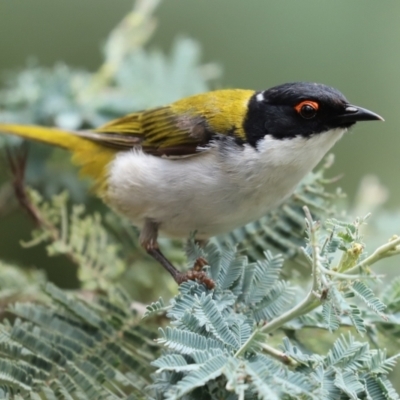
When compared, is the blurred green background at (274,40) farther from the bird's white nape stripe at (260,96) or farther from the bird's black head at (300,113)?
the bird's black head at (300,113)

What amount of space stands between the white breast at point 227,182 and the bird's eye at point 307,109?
0.29 feet

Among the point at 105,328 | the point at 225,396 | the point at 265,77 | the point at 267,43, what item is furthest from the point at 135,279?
the point at 267,43

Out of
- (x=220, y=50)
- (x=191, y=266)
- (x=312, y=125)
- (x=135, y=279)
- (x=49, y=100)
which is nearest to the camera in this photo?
(x=191, y=266)

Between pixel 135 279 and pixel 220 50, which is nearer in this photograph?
pixel 135 279

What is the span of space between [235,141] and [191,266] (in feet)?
2.17

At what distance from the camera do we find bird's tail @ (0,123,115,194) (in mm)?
3084

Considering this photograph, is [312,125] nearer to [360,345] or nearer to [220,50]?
[360,345]

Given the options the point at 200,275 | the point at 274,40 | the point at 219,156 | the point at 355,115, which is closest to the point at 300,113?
the point at 355,115

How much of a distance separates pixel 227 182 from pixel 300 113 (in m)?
0.38

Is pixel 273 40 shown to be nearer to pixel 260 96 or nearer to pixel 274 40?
pixel 274 40

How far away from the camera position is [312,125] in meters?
2.39

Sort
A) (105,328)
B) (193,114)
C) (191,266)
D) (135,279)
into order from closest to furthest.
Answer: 1. (191,266)
2. (105,328)
3. (193,114)
4. (135,279)

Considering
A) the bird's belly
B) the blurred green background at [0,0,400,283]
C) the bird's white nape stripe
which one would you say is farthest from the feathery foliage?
the blurred green background at [0,0,400,283]

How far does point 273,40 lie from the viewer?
5.89 meters
